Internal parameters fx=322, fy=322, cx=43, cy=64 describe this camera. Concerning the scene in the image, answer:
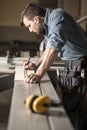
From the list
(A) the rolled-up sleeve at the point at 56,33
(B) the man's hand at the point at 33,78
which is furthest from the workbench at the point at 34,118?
(A) the rolled-up sleeve at the point at 56,33

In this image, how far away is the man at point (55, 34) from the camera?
196 centimetres

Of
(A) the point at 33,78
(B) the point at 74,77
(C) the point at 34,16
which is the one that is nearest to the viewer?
(A) the point at 33,78

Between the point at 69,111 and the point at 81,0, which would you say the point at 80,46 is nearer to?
the point at 69,111

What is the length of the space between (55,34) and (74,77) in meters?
0.46

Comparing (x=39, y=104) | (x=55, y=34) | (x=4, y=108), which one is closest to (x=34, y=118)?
(x=39, y=104)

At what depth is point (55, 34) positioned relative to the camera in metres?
1.96

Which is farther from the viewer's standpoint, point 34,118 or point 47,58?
point 47,58

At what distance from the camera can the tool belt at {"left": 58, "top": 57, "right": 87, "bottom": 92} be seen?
88.6 inches

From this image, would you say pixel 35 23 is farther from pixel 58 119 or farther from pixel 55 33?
pixel 58 119

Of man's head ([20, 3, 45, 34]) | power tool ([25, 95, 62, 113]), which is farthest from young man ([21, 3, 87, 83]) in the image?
power tool ([25, 95, 62, 113])

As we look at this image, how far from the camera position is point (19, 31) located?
17.5 ft

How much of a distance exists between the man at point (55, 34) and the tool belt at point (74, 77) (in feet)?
0.11

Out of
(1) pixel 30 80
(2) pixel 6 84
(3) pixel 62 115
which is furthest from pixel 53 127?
(2) pixel 6 84

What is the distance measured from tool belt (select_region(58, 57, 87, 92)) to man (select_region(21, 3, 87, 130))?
0.03 metres
